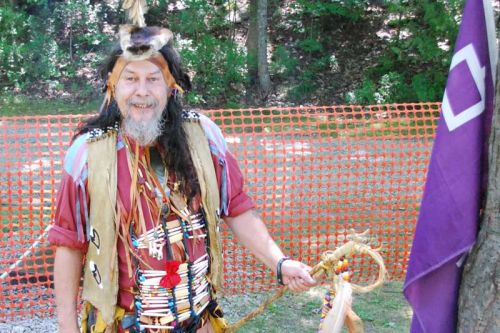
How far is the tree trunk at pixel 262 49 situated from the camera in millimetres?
12828

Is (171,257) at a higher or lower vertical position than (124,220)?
lower

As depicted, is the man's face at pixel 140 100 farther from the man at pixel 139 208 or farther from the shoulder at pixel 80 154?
the shoulder at pixel 80 154

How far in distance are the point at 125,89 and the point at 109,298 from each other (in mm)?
811

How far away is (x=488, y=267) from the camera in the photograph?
2031 mm

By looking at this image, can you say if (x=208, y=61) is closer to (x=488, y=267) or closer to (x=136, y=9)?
(x=136, y=9)

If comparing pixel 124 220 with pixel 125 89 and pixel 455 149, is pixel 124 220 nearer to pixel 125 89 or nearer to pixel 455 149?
pixel 125 89

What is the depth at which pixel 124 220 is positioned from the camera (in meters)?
2.24

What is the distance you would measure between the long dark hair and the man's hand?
1.63 ft

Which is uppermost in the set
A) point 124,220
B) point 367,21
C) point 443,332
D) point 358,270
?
point 367,21

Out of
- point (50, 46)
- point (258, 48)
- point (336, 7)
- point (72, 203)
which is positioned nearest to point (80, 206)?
point (72, 203)

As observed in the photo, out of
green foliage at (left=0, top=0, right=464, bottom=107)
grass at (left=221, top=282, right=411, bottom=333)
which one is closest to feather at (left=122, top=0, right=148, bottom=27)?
grass at (left=221, top=282, right=411, bottom=333)

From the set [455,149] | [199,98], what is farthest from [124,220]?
[199,98]

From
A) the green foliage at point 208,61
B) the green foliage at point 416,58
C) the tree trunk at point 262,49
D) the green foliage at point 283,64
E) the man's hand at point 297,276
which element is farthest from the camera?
the green foliage at point 283,64

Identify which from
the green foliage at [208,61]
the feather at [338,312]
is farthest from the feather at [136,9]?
the green foliage at [208,61]
